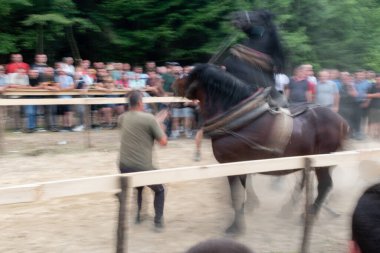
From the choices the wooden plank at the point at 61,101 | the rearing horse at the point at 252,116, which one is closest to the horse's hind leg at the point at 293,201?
the rearing horse at the point at 252,116

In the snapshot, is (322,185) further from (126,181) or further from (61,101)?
(61,101)

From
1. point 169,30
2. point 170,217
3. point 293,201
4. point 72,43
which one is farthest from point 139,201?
point 72,43

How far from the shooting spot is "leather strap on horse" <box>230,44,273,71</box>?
625 centimetres

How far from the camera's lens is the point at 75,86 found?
12.7m

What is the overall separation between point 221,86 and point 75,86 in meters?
7.51

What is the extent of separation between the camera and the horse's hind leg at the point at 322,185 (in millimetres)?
6398

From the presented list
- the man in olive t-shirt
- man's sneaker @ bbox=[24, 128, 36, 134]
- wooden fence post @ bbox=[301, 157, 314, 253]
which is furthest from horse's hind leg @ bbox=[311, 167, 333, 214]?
man's sneaker @ bbox=[24, 128, 36, 134]

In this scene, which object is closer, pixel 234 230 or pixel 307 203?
pixel 307 203

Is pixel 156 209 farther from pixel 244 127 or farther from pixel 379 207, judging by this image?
pixel 379 207

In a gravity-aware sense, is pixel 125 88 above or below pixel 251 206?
above

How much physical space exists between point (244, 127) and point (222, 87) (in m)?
0.51

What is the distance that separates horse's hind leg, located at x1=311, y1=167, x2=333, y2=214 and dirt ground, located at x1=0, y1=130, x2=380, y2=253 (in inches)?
7.5

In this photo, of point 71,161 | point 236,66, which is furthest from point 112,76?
point 236,66

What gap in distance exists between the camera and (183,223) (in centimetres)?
618
